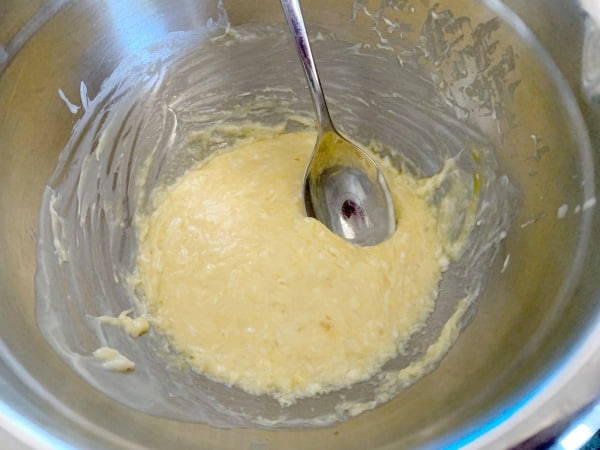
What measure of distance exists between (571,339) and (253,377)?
0.66 meters

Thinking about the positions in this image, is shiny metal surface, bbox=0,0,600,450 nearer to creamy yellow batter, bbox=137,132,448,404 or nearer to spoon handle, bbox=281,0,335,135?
creamy yellow batter, bbox=137,132,448,404

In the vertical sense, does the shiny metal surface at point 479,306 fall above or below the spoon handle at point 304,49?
below

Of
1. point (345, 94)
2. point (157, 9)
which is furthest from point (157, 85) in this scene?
point (345, 94)

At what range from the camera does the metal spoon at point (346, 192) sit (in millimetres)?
1432

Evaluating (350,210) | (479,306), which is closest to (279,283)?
(350,210)

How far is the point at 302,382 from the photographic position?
4.07 feet

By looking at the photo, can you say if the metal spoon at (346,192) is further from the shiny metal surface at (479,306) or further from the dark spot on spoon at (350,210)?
the shiny metal surface at (479,306)

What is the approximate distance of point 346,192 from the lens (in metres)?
1.46

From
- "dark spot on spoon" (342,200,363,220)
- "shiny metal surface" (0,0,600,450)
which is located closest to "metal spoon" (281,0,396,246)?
"dark spot on spoon" (342,200,363,220)

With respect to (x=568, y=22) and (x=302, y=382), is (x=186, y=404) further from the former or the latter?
(x=568, y=22)

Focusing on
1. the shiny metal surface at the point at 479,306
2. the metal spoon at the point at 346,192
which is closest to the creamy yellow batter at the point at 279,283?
the metal spoon at the point at 346,192

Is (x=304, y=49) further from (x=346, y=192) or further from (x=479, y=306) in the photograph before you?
(x=479, y=306)

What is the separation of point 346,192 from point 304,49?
0.38 m

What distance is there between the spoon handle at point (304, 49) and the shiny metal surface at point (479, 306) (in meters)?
0.36
